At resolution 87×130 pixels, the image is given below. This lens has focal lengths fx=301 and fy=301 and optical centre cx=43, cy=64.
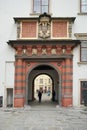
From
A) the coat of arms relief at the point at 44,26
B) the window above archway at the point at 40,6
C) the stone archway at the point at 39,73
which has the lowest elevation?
the stone archway at the point at 39,73

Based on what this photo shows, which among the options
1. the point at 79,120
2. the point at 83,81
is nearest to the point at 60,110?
the point at 83,81

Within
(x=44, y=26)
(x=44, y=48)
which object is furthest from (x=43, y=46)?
(x=44, y=26)

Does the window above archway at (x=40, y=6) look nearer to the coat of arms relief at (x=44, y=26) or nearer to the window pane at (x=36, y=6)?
the window pane at (x=36, y=6)

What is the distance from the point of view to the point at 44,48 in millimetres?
23453

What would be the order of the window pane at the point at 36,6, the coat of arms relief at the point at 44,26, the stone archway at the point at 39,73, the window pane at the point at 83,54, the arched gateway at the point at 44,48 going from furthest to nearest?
the stone archway at the point at 39,73 → the window pane at the point at 36,6 → the window pane at the point at 83,54 → the coat of arms relief at the point at 44,26 → the arched gateway at the point at 44,48

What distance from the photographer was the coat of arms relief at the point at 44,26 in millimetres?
23359

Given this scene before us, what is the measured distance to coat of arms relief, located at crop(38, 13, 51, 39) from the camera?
23359 millimetres

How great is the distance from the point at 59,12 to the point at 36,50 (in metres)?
3.64

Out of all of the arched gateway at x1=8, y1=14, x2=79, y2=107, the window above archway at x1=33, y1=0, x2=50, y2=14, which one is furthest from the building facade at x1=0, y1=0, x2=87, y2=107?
the window above archway at x1=33, y1=0, x2=50, y2=14

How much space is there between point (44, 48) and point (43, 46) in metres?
0.19

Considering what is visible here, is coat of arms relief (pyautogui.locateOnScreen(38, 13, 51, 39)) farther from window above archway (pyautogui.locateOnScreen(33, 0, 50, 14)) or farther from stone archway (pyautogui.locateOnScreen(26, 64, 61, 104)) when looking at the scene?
stone archway (pyautogui.locateOnScreen(26, 64, 61, 104))

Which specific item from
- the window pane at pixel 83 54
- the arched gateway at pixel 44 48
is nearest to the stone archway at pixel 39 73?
the arched gateway at pixel 44 48

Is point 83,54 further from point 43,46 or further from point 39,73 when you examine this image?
point 39,73

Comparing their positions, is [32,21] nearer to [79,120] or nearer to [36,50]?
[36,50]
